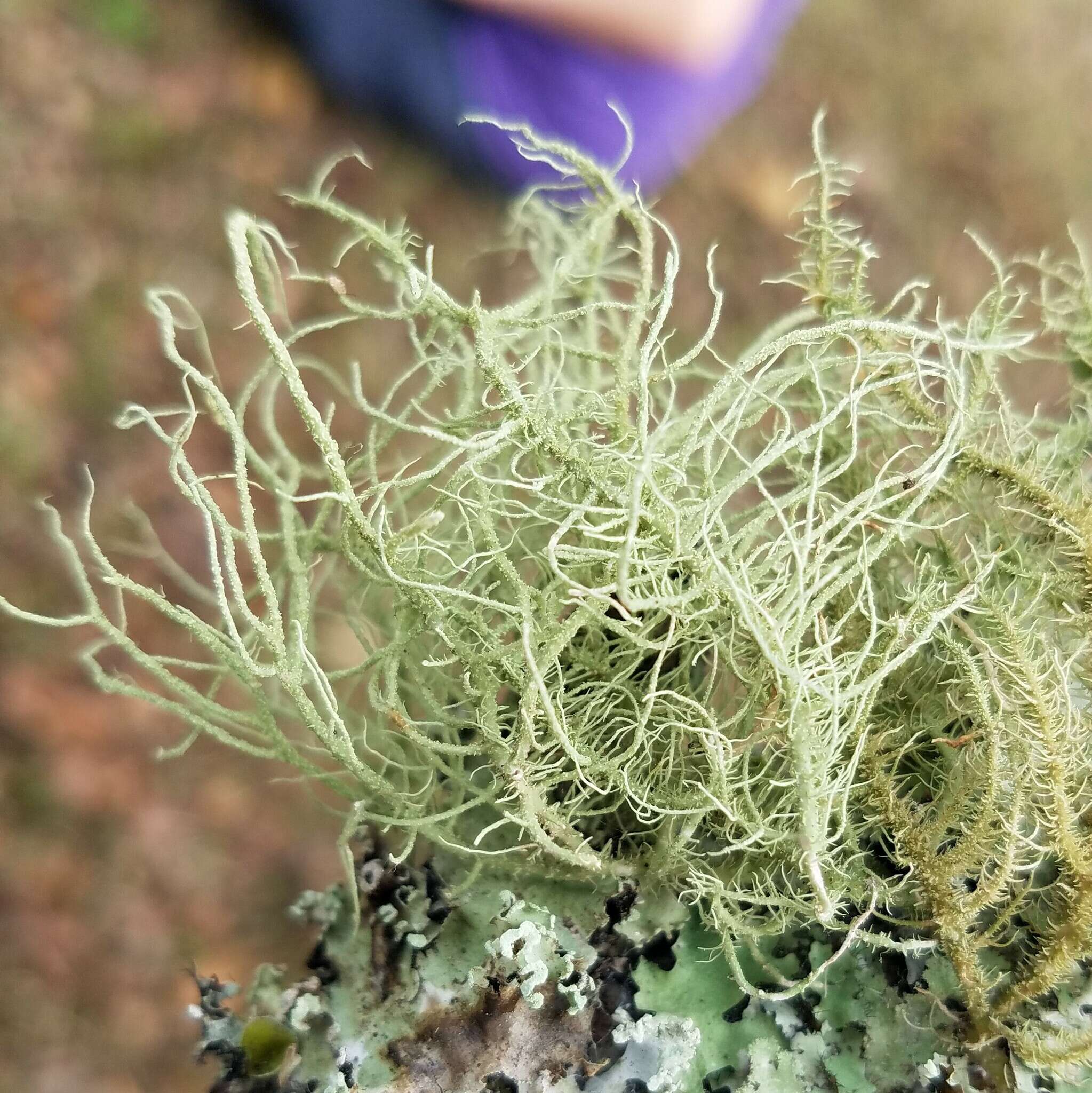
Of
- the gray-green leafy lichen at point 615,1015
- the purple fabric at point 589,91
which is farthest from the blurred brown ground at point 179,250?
the gray-green leafy lichen at point 615,1015

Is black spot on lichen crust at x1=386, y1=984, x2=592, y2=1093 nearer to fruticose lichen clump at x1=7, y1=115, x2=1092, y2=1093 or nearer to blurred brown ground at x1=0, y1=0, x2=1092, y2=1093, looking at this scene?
fruticose lichen clump at x1=7, y1=115, x2=1092, y2=1093

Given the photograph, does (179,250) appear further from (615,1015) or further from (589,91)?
(615,1015)

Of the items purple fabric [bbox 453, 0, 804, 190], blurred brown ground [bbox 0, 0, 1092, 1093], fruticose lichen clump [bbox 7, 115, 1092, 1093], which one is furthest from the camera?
purple fabric [bbox 453, 0, 804, 190]

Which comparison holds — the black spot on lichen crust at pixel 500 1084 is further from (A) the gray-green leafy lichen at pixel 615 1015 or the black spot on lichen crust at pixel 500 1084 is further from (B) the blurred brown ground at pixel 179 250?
(B) the blurred brown ground at pixel 179 250

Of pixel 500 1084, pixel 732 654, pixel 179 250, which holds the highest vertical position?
pixel 732 654

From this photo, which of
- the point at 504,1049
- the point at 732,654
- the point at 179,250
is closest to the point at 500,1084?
the point at 504,1049

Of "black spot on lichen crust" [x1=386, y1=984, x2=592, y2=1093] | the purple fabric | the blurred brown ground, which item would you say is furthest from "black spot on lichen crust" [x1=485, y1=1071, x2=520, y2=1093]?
the purple fabric

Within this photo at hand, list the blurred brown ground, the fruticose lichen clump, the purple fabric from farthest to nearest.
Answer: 1. the purple fabric
2. the blurred brown ground
3. the fruticose lichen clump
